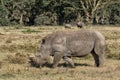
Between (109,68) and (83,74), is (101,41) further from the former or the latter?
(83,74)

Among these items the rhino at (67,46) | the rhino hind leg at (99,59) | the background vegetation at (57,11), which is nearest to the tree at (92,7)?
the background vegetation at (57,11)

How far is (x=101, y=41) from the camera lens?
17.3 metres

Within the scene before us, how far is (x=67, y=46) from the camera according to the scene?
17016mm

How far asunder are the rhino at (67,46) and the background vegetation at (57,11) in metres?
54.4

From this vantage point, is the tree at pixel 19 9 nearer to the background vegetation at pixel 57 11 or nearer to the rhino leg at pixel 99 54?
the background vegetation at pixel 57 11

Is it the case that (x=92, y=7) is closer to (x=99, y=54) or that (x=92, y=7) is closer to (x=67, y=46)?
(x=99, y=54)

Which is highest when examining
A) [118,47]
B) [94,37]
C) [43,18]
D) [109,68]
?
[94,37]

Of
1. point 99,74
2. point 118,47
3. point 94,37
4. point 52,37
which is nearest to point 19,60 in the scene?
point 52,37

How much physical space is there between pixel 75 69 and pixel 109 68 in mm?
1413

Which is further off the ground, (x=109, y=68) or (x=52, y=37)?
(x=52, y=37)

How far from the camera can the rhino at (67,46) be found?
16.8m

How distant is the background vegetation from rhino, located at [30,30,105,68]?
54357 millimetres

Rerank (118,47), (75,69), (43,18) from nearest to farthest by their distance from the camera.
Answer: (75,69), (118,47), (43,18)

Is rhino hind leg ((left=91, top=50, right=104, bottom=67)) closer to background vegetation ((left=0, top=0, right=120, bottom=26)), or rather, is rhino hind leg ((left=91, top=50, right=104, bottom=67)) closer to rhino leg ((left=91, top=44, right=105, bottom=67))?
rhino leg ((left=91, top=44, right=105, bottom=67))
